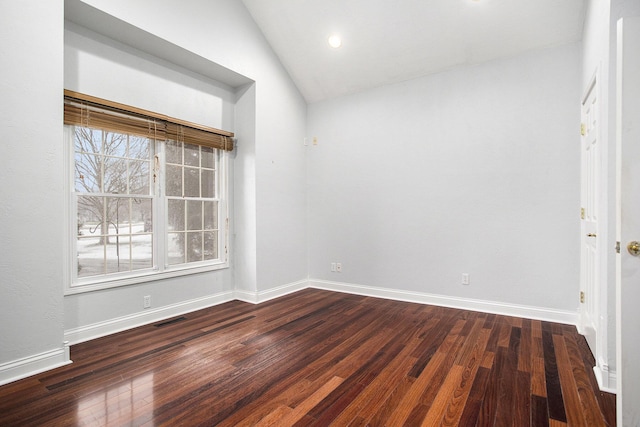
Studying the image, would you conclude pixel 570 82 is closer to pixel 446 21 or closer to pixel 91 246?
pixel 446 21

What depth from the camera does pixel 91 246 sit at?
126 inches

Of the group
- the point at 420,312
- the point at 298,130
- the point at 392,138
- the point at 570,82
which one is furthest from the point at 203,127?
the point at 570,82

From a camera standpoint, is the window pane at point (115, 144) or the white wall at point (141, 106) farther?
the window pane at point (115, 144)

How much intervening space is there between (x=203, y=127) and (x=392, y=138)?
2329mm

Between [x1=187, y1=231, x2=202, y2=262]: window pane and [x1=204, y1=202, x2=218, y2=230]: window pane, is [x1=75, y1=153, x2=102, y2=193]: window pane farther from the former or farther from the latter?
[x1=204, y1=202, x2=218, y2=230]: window pane

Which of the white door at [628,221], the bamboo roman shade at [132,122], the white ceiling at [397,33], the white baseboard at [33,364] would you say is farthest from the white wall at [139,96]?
the white door at [628,221]

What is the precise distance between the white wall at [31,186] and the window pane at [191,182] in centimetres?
149

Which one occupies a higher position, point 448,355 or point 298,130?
point 298,130

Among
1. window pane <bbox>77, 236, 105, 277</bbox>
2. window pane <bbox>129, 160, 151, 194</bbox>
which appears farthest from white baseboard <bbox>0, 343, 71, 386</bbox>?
window pane <bbox>129, 160, 151, 194</bbox>

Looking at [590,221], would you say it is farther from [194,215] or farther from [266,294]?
[194,215]

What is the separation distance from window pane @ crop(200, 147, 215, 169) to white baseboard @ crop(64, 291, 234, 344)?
5.28 feet

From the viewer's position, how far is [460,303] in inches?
155

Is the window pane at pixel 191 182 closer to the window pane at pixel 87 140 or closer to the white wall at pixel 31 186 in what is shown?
the window pane at pixel 87 140

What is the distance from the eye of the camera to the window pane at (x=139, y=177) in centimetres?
348
